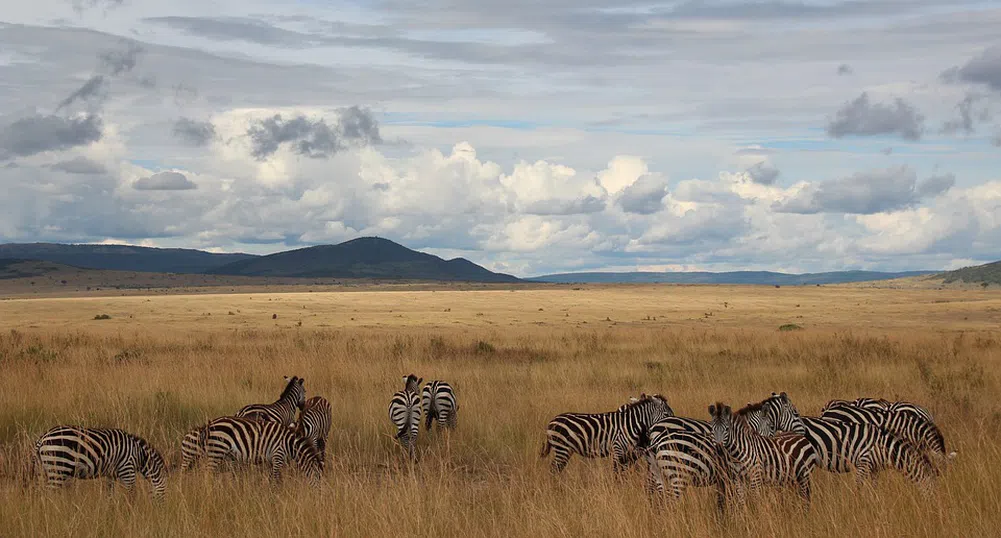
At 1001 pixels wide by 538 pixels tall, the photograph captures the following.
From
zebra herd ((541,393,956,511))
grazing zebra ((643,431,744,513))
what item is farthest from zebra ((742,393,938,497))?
grazing zebra ((643,431,744,513))

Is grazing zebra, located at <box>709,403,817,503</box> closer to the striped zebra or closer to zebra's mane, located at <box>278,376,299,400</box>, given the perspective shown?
the striped zebra

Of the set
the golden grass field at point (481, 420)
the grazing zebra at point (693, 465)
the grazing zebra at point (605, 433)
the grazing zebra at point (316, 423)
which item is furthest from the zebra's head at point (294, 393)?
the grazing zebra at point (693, 465)

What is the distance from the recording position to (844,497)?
26.1ft

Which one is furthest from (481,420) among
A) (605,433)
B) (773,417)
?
(773,417)

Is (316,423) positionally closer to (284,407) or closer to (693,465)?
(284,407)

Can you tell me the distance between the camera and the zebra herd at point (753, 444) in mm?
7797

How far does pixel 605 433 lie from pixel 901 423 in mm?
3482

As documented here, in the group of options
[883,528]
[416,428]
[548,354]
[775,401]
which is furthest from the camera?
[548,354]

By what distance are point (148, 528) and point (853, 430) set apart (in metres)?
6.92

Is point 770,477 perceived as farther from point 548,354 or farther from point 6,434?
point 548,354

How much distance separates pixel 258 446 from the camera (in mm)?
9078

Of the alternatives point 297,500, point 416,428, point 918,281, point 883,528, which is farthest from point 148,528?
point 918,281

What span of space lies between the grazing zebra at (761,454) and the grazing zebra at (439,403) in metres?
5.15

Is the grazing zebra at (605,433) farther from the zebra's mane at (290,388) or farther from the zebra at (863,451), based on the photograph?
the zebra's mane at (290,388)
